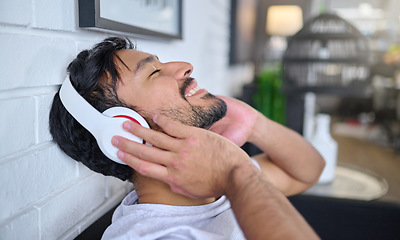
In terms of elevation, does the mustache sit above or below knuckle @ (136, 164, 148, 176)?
above

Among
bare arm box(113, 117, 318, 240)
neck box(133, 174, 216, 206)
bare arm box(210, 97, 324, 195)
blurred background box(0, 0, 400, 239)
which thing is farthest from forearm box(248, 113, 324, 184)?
bare arm box(113, 117, 318, 240)

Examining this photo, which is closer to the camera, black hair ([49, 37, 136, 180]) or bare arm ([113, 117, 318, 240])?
bare arm ([113, 117, 318, 240])

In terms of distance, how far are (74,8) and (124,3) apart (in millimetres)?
242

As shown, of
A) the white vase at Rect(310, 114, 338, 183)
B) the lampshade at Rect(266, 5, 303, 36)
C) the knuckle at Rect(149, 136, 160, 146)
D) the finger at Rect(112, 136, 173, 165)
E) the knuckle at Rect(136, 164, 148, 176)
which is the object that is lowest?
the white vase at Rect(310, 114, 338, 183)

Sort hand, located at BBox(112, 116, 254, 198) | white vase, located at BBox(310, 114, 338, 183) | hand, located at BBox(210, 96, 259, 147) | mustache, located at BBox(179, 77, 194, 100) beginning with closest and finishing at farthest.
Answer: hand, located at BBox(112, 116, 254, 198) < mustache, located at BBox(179, 77, 194, 100) < hand, located at BBox(210, 96, 259, 147) < white vase, located at BBox(310, 114, 338, 183)

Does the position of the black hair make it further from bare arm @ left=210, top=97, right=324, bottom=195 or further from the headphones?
bare arm @ left=210, top=97, right=324, bottom=195

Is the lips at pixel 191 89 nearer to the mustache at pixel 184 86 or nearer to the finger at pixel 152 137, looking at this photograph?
the mustache at pixel 184 86

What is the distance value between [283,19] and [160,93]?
12.1 feet

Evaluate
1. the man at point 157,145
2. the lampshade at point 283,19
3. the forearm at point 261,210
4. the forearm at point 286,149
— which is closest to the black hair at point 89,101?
the man at point 157,145

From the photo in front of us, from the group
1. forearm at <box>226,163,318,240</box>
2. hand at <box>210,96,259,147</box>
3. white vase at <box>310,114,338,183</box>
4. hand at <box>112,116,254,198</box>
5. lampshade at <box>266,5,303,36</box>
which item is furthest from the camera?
lampshade at <box>266,5,303,36</box>

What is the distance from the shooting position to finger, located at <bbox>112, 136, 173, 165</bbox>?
79 cm

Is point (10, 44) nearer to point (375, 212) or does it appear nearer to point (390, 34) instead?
point (375, 212)

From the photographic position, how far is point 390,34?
8.14m

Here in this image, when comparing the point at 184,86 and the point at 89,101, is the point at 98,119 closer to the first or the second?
the point at 89,101
